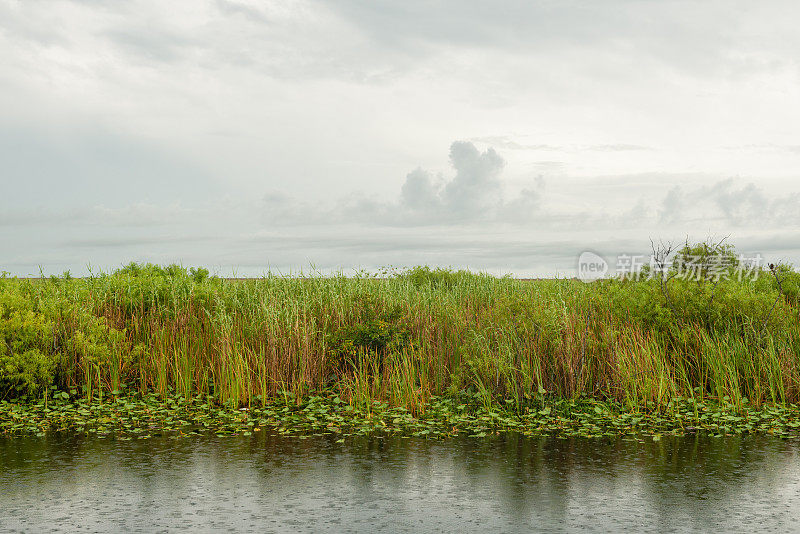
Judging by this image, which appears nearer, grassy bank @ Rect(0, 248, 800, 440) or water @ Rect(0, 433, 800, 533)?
water @ Rect(0, 433, 800, 533)

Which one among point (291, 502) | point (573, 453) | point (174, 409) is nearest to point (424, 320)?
point (174, 409)

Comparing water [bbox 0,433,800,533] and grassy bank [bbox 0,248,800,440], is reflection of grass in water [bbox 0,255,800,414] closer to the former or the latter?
grassy bank [bbox 0,248,800,440]

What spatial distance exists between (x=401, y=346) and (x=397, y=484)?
5649 mm

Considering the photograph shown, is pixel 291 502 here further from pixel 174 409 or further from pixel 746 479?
pixel 174 409

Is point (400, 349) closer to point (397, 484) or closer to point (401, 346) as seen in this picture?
point (401, 346)

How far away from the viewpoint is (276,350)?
35.6 feet

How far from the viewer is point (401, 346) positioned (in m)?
11.7

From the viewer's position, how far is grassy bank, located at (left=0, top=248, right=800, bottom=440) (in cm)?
1002

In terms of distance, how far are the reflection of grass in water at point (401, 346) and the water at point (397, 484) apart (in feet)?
6.89

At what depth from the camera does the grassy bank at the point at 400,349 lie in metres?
10.0

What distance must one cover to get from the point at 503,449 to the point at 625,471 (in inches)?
52.3

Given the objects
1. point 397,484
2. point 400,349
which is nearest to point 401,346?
point 400,349

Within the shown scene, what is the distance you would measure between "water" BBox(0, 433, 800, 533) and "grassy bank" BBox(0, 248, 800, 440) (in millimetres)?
2062

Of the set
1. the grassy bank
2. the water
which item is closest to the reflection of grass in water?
the grassy bank
